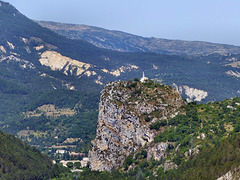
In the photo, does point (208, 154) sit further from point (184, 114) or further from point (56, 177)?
point (56, 177)

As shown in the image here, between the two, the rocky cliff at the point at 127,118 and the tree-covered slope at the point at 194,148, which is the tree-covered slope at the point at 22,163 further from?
the tree-covered slope at the point at 194,148

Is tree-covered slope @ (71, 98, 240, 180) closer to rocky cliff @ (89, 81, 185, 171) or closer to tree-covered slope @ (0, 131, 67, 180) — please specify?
rocky cliff @ (89, 81, 185, 171)

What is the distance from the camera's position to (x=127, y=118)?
6088 inches

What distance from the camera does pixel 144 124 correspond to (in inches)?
5965

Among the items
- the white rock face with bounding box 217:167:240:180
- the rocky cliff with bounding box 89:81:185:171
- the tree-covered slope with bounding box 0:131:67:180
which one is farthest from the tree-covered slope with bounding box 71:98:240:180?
the tree-covered slope with bounding box 0:131:67:180

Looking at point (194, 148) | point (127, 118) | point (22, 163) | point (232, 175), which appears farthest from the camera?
point (22, 163)

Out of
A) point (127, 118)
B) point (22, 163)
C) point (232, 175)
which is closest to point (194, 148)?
point (127, 118)

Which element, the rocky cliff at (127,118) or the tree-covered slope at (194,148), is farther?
the rocky cliff at (127,118)

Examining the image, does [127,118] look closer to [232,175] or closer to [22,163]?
[22,163]

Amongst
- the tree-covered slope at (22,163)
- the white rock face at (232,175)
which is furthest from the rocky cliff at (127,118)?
the white rock face at (232,175)

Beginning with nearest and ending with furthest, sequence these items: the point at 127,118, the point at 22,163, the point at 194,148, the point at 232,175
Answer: the point at 232,175, the point at 194,148, the point at 127,118, the point at 22,163

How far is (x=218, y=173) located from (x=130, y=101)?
5384 centimetres

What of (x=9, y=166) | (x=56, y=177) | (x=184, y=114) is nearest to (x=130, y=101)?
(x=184, y=114)

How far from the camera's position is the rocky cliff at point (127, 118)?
497 ft
